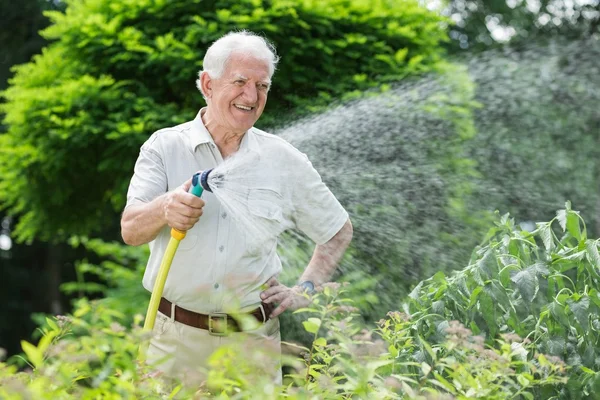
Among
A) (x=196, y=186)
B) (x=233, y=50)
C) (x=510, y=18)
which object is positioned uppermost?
(x=233, y=50)

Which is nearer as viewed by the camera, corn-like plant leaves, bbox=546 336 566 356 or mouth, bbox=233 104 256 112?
corn-like plant leaves, bbox=546 336 566 356

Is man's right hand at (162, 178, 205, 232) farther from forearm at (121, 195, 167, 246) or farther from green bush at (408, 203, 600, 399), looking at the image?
green bush at (408, 203, 600, 399)

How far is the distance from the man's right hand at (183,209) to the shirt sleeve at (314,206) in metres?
0.65

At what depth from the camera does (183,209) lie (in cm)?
243

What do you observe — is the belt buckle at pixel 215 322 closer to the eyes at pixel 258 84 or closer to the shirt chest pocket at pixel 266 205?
the shirt chest pocket at pixel 266 205

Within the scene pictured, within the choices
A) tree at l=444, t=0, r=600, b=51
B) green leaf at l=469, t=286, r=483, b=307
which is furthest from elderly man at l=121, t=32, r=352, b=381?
tree at l=444, t=0, r=600, b=51

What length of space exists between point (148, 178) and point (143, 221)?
8.0 inches

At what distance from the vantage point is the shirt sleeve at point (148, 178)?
2803mm

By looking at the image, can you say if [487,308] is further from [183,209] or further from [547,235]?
[183,209]

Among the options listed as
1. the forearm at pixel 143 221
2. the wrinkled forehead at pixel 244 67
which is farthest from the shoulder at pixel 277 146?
the forearm at pixel 143 221

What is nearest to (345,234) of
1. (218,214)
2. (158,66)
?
(218,214)

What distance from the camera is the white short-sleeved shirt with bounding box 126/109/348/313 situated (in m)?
2.88

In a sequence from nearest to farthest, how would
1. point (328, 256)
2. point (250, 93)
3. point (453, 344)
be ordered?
point (453, 344), point (250, 93), point (328, 256)

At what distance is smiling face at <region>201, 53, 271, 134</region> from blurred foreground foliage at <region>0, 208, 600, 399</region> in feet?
2.64
